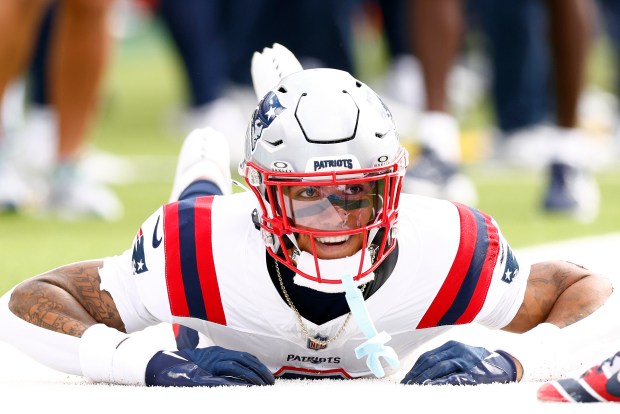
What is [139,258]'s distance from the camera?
4.03m

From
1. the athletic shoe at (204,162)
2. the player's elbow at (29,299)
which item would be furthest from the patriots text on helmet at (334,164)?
the athletic shoe at (204,162)

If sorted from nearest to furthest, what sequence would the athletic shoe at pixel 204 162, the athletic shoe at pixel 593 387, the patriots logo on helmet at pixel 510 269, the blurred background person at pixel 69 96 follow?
the athletic shoe at pixel 593 387 < the patriots logo on helmet at pixel 510 269 < the athletic shoe at pixel 204 162 < the blurred background person at pixel 69 96

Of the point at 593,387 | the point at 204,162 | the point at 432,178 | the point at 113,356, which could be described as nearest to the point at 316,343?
the point at 113,356

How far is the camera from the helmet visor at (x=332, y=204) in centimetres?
372

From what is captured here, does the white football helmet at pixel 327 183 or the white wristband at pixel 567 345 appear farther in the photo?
the white wristband at pixel 567 345

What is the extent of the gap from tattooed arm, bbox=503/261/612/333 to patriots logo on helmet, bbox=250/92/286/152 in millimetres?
883

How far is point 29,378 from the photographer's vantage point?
4031 mm

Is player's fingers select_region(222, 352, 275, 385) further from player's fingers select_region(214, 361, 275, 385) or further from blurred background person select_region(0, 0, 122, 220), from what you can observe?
blurred background person select_region(0, 0, 122, 220)

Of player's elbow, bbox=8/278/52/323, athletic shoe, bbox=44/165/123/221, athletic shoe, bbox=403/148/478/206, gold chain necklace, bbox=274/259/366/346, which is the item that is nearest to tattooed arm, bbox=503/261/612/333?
gold chain necklace, bbox=274/259/366/346

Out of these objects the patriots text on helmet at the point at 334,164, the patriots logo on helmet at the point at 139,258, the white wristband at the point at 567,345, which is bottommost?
the white wristband at the point at 567,345

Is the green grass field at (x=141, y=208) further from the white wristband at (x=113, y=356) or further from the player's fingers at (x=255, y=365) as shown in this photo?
the player's fingers at (x=255, y=365)

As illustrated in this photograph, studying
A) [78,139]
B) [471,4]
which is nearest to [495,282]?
[78,139]

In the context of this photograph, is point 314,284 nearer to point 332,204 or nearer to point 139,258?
point 332,204

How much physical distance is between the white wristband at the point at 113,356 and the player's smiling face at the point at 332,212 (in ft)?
1.63
